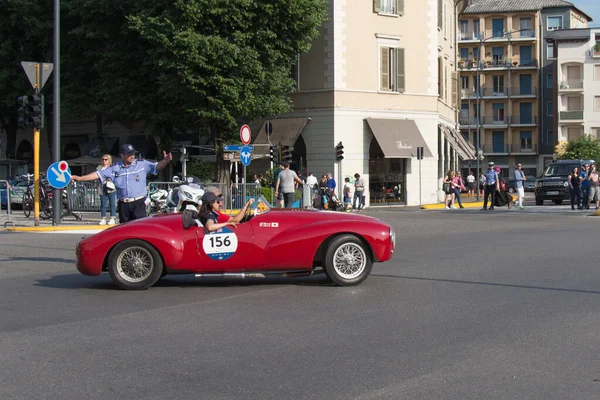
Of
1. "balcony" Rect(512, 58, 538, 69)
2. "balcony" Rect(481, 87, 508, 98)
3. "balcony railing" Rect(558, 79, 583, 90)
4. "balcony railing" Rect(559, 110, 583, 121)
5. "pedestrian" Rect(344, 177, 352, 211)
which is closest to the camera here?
"pedestrian" Rect(344, 177, 352, 211)

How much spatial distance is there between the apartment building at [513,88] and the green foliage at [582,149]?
11.1m

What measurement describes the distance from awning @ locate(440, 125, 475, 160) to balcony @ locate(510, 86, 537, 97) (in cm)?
4276

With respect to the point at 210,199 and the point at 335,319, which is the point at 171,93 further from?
the point at 335,319

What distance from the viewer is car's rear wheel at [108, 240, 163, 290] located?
388 inches

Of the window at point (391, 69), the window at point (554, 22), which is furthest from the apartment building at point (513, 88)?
→ the window at point (391, 69)

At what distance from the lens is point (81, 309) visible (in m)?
8.70

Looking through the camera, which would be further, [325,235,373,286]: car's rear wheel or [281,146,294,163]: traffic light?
[281,146,294,163]: traffic light

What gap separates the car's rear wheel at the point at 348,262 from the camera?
9.88 metres

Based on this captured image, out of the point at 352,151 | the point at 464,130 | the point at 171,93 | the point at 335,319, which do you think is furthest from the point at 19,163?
the point at 464,130

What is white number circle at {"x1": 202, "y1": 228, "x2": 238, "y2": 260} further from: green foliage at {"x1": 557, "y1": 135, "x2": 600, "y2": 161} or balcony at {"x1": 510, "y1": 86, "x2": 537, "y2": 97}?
balcony at {"x1": 510, "y1": 86, "x2": 537, "y2": 97}

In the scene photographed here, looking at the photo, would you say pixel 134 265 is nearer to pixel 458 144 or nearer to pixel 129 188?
pixel 129 188

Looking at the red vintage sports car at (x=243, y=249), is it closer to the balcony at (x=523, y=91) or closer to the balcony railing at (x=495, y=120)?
the balcony railing at (x=495, y=120)

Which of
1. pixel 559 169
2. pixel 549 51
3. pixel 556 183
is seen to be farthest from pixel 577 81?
pixel 556 183

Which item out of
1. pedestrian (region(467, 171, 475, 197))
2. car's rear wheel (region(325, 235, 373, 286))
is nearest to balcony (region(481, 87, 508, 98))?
pedestrian (region(467, 171, 475, 197))
